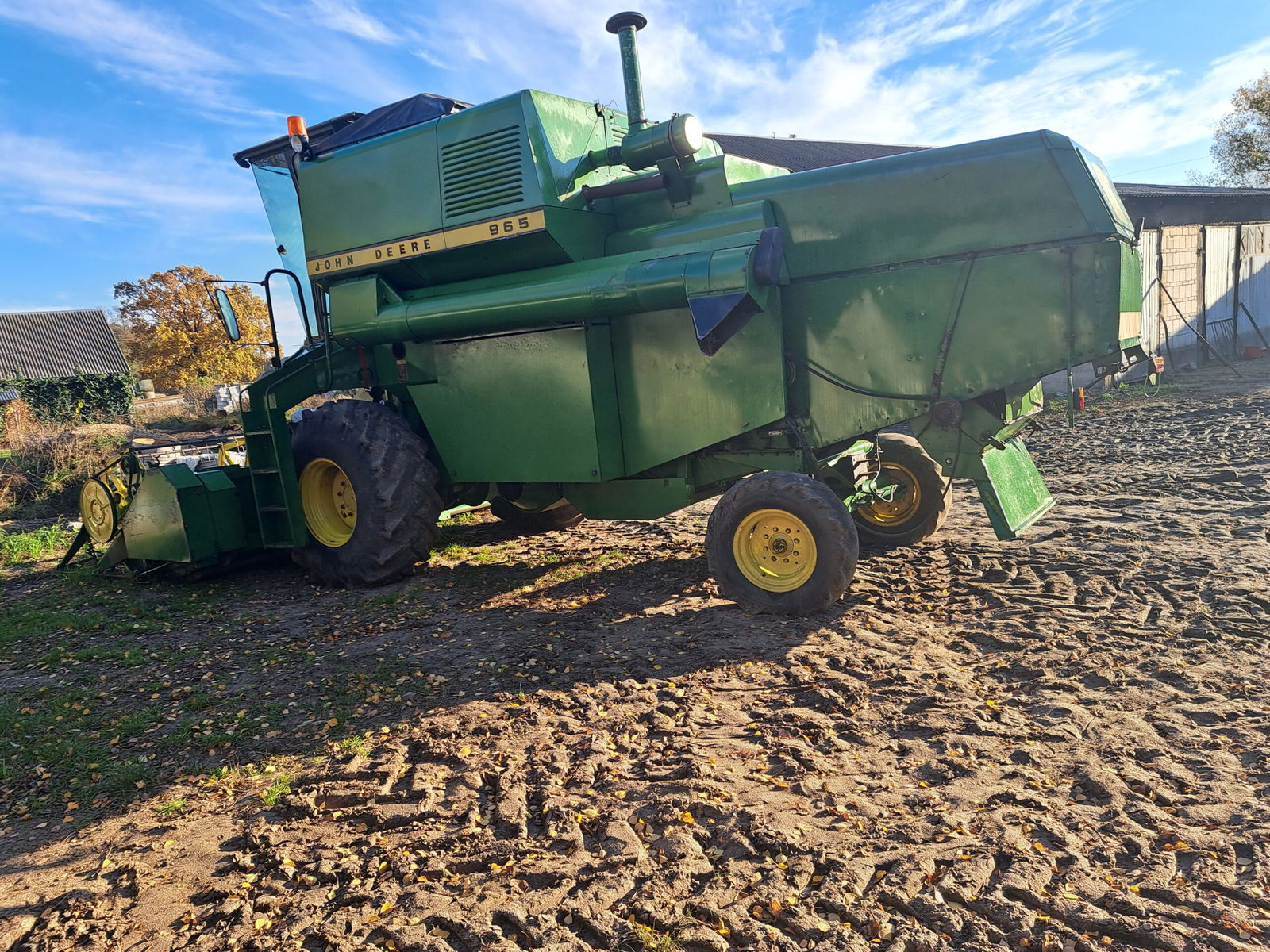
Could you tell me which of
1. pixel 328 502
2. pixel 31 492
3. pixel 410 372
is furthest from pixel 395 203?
pixel 31 492

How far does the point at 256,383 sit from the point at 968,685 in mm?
5471

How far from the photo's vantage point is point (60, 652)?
5289 mm

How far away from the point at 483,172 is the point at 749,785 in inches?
170

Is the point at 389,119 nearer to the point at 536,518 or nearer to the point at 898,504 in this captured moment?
the point at 536,518

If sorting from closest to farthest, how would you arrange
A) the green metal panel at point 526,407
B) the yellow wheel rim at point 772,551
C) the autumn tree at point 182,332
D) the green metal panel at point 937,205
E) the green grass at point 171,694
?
1. the green grass at point 171,694
2. the green metal panel at point 937,205
3. the yellow wheel rim at point 772,551
4. the green metal panel at point 526,407
5. the autumn tree at point 182,332

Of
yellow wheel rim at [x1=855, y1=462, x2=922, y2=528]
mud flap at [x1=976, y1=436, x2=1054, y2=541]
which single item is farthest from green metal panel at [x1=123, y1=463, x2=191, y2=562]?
mud flap at [x1=976, y1=436, x2=1054, y2=541]

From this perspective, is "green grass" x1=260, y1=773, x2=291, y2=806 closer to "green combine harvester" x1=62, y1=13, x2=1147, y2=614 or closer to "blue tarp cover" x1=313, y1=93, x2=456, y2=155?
"green combine harvester" x1=62, y1=13, x2=1147, y2=614

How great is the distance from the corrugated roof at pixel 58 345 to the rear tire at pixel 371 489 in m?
35.8

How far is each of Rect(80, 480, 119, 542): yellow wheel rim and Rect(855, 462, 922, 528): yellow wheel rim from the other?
610cm

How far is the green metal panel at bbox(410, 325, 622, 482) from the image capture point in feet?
18.8

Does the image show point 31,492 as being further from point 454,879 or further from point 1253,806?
point 1253,806

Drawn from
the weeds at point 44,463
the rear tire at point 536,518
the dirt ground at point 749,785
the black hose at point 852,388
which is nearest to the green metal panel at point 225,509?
the dirt ground at point 749,785

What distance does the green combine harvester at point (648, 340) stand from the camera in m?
4.84

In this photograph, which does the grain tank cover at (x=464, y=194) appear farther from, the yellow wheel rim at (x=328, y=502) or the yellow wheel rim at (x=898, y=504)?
the yellow wheel rim at (x=898, y=504)
